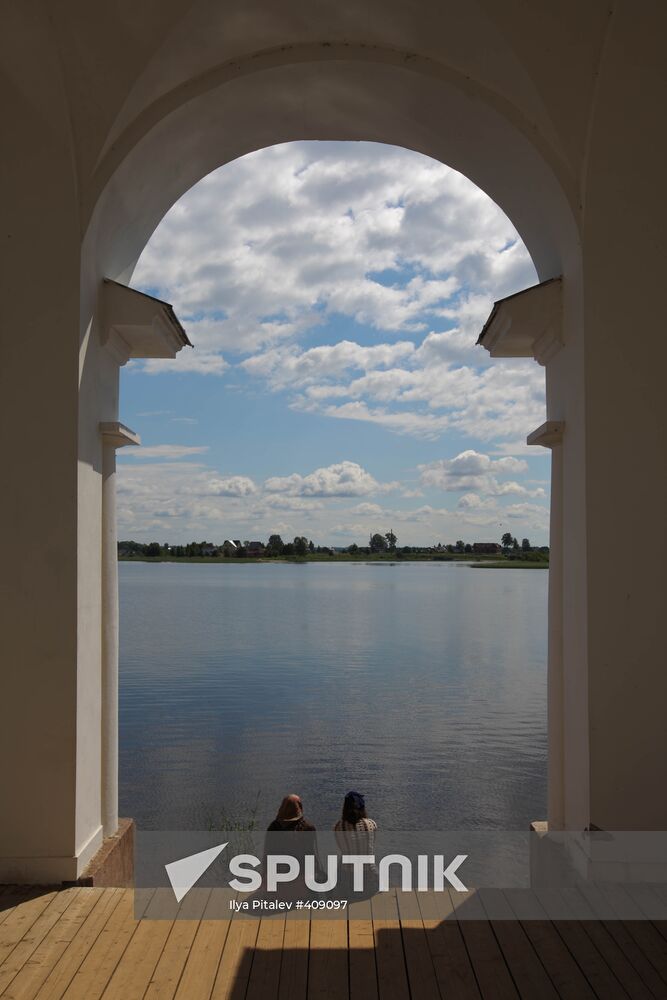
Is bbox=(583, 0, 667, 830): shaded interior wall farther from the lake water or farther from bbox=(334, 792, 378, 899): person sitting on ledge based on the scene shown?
the lake water

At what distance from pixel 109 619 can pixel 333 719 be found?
21190 mm

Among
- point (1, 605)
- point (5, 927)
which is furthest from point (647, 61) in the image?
point (5, 927)

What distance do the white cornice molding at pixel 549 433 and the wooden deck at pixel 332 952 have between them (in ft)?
8.76

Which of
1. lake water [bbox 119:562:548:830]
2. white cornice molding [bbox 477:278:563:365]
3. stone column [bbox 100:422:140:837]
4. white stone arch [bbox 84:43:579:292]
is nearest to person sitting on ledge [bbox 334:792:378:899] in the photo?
stone column [bbox 100:422:140:837]

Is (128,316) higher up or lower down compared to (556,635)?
higher up

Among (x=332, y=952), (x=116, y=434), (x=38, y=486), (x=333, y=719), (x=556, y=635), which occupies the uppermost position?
(x=116, y=434)

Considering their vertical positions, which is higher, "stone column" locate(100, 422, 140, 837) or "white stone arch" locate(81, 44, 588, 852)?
"white stone arch" locate(81, 44, 588, 852)

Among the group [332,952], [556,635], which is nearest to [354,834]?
[332,952]

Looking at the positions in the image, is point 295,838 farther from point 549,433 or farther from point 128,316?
point 128,316

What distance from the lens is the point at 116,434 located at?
526 centimetres

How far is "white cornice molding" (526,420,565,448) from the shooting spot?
207 inches

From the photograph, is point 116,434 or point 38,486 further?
point 116,434

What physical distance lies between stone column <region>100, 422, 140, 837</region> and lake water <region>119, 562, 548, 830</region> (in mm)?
11394

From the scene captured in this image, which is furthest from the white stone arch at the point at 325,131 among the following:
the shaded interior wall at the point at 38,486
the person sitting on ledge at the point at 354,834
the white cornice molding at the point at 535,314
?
the person sitting on ledge at the point at 354,834
